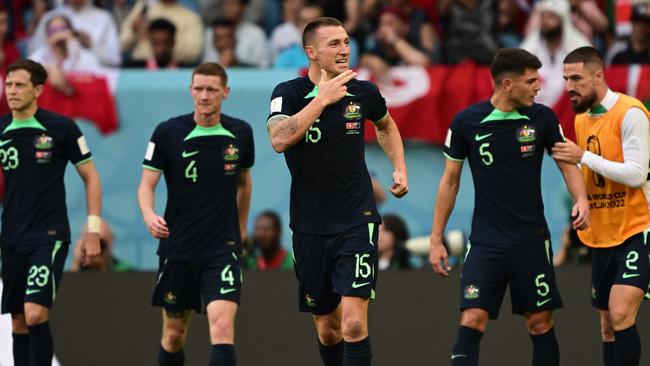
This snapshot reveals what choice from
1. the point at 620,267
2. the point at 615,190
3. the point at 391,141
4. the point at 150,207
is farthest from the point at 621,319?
the point at 150,207

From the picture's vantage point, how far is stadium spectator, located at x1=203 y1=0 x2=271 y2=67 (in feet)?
49.6

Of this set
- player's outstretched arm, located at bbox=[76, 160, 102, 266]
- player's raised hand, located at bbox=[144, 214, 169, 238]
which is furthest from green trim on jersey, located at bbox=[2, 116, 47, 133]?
player's raised hand, located at bbox=[144, 214, 169, 238]

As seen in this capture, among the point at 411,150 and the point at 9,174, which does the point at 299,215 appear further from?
the point at 411,150

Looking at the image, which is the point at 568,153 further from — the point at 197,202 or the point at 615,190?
the point at 197,202

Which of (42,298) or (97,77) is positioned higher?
(97,77)

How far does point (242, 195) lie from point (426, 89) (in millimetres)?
3946

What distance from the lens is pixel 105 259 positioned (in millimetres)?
12789

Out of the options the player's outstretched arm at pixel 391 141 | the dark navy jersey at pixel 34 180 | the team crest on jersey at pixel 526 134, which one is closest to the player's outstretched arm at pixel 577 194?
the team crest on jersey at pixel 526 134

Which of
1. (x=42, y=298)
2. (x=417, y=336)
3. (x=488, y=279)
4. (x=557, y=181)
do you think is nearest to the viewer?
(x=488, y=279)

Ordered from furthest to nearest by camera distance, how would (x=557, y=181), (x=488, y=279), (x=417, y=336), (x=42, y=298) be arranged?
(x=557, y=181)
(x=417, y=336)
(x=42, y=298)
(x=488, y=279)

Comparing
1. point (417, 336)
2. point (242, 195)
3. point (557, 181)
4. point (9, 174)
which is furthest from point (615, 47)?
point (9, 174)

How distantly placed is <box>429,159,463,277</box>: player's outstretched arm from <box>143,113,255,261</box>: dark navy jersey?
1.62 meters

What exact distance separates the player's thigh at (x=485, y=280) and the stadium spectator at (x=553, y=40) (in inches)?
198

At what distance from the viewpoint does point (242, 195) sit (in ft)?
35.0
